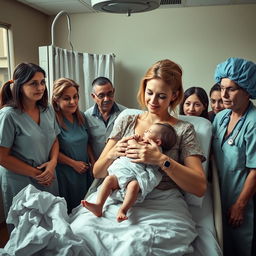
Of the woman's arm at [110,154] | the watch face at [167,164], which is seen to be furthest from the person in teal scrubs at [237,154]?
the woman's arm at [110,154]

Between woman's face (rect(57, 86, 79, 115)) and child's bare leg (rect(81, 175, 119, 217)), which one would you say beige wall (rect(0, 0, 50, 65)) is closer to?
woman's face (rect(57, 86, 79, 115))

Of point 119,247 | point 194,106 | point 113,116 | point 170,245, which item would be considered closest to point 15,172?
point 113,116

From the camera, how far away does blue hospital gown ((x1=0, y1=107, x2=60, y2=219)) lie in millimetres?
1515

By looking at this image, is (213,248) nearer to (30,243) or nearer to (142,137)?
(142,137)

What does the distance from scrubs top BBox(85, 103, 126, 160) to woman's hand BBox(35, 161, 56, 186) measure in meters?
0.38

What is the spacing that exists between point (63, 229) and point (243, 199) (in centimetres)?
95

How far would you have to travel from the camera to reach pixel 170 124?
55.9 inches

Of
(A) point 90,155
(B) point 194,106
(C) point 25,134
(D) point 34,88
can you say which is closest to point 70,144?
(A) point 90,155

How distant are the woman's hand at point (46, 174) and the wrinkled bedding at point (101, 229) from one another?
44cm

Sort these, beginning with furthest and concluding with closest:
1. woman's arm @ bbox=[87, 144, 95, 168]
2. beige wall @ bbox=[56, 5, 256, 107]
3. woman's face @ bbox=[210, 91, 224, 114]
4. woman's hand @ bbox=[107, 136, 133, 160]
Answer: beige wall @ bbox=[56, 5, 256, 107] < woman's face @ bbox=[210, 91, 224, 114] < woman's arm @ bbox=[87, 144, 95, 168] < woman's hand @ bbox=[107, 136, 133, 160]

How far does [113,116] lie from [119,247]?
1.14m

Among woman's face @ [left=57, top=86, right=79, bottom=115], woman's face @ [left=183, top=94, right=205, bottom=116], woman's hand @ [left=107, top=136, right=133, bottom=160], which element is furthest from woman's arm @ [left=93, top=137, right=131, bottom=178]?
woman's face @ [left=183, top=94, right=205, bottom=116]

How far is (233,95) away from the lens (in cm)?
144

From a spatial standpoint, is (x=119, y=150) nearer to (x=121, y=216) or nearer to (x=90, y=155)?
(x=121, y=216)
